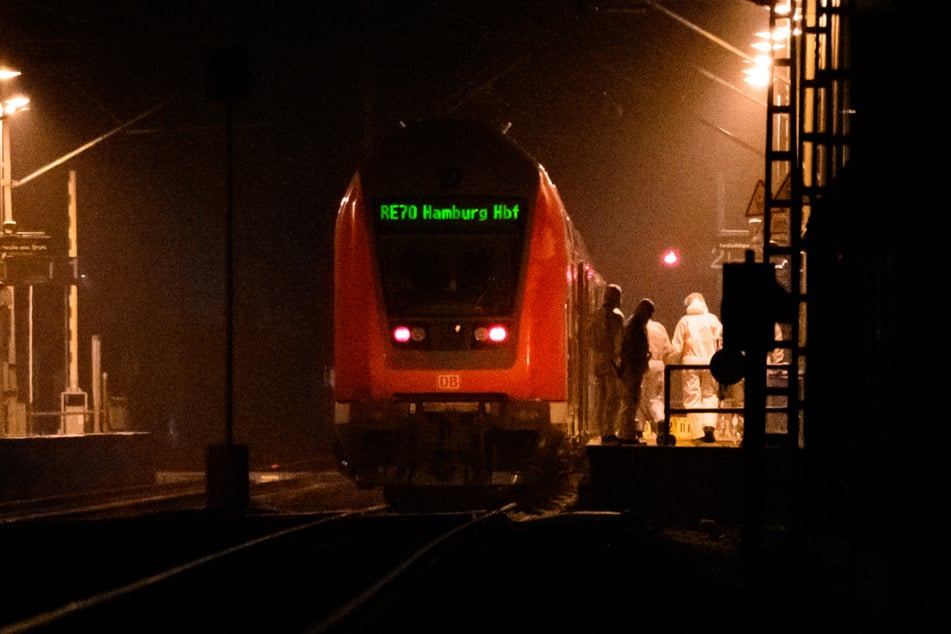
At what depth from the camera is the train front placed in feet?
55.1

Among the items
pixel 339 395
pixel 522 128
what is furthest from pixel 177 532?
pixel 522 128

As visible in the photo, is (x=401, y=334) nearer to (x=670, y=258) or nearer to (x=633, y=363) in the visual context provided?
(x=633, y=363)

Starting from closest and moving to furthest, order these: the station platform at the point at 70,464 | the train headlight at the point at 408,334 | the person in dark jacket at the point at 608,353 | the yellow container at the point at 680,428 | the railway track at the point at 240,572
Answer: the railway track at the point at 240,572 → the train headlight at the point at 408,334 → the person in dark jacket at the point at 608,353 → the yellow container at the point at 680,428 → the station platform at the point at 70,464

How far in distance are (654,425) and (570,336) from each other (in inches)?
196

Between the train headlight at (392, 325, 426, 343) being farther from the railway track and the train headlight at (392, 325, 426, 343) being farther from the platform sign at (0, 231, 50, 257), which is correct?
the platform sign at (0, 231, 50, 257)

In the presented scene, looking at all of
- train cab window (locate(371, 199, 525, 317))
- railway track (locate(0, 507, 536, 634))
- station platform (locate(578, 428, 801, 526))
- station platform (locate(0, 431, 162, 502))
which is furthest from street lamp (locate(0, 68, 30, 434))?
station platform (locate(578, 428, 801, 526))

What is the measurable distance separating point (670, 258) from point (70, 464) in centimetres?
1065

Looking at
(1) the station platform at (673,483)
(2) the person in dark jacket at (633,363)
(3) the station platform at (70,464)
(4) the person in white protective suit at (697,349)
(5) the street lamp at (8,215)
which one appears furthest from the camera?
(5) the street lamp at (8,215)

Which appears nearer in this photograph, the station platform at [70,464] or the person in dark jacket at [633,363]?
the person in dark jacket at [633,363]

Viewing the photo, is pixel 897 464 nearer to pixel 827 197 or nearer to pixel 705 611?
pixel 705 611

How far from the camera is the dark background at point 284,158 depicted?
33750 mm

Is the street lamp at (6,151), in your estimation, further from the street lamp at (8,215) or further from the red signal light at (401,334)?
the red signal light at (401,334)

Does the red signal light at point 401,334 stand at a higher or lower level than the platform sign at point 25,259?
lower

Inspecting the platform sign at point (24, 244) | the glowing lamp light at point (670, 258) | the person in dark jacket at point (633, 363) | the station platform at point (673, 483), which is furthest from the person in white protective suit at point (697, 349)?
the platform sign at point (24, 244)
